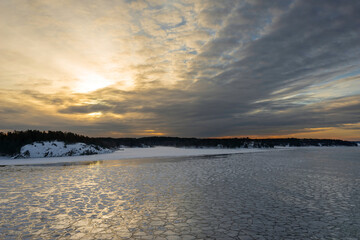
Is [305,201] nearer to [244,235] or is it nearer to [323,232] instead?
[323,232]

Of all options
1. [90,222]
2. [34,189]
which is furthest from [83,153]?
[90,222]

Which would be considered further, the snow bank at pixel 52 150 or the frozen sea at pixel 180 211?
the snow bank at pixel 52 150

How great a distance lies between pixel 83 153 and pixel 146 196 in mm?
37603

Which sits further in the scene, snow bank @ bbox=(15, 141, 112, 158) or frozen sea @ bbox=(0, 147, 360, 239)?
snow bank @ bbox=(15, 141, 112, 158)

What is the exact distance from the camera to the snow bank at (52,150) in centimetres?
3790

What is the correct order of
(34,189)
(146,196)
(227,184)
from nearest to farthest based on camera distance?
(146,196)
(34,189)
(227,184)

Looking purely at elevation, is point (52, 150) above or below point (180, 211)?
above

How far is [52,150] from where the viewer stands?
132 feet

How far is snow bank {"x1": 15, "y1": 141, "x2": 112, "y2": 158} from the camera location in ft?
124

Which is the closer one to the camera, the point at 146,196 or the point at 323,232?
the point at 323,232

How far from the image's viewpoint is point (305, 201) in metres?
9.34

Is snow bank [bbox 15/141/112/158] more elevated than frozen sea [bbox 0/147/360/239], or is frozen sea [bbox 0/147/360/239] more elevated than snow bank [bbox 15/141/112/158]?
snow bank [bbox 15/141/112/158]

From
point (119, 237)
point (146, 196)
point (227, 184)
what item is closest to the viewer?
point (119, 237)

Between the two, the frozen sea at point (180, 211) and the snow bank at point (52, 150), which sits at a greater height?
the snow bank at point (52, 150)
